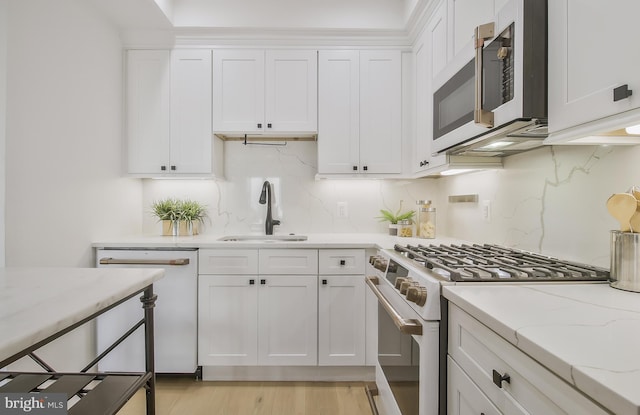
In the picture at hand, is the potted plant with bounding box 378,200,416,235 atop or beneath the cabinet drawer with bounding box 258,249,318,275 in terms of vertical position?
atop

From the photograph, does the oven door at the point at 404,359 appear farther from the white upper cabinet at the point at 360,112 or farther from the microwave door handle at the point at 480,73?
the white upper cabinet at the point at 360,112

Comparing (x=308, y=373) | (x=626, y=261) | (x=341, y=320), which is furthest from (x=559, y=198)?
(x=308, y=373)

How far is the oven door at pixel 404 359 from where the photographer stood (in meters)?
1.04

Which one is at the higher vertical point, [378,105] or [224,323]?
[378,105]

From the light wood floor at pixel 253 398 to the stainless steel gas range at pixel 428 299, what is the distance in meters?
0.50

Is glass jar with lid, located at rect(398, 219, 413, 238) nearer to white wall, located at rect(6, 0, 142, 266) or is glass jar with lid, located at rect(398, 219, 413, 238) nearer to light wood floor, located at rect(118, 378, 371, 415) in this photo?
light wood floor, located at rect(118, 378, 371, 415)

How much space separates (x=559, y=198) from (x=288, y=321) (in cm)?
163

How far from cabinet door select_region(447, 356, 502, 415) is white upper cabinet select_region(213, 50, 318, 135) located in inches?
73.2

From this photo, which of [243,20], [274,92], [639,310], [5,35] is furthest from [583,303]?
[243,20]

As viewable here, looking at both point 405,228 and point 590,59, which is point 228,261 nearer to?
point 405,228

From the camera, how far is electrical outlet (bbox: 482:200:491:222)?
1908 millimetres

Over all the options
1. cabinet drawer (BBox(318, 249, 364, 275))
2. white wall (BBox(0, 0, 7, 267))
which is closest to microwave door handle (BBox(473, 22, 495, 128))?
cabinet drawer (BBox(318, 249, 364, 275))

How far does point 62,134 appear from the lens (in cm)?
186

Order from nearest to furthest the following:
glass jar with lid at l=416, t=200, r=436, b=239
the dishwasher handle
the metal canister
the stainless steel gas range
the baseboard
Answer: the metal canister → the stainless steel gas range → the dishwasher handle → the baseboard → glass jar with lid at l=416, t=200, r=436, b=239
